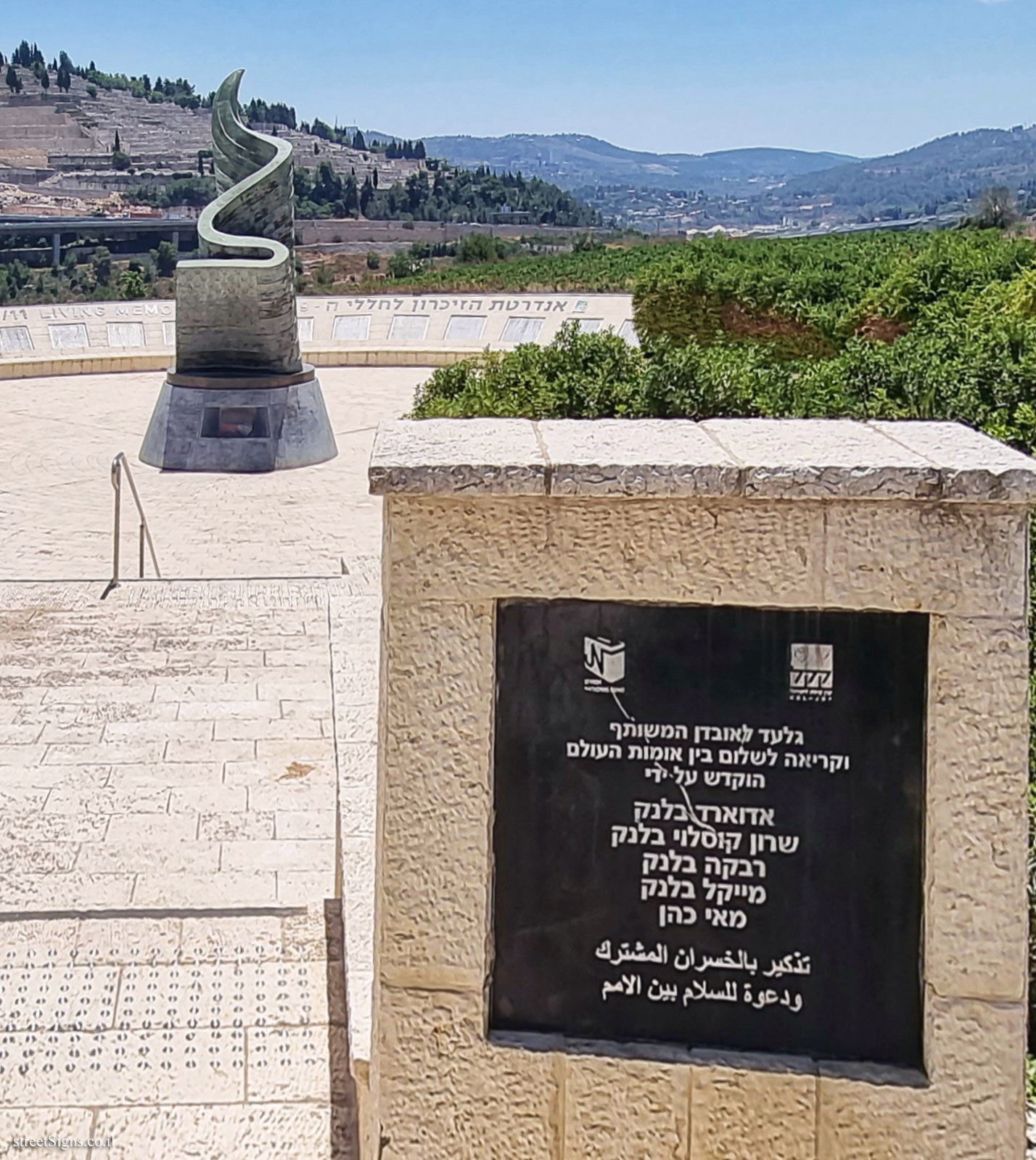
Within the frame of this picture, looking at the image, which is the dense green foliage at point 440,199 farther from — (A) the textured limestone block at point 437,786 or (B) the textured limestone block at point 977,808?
(B) the textured limestone block at point 977,808

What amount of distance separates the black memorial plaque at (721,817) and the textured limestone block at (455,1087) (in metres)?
0.15

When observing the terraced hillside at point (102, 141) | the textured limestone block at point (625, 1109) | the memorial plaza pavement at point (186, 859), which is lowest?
the memorial plaza pavement at point (186, 859)

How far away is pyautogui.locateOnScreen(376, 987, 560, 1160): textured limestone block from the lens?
8.09 ft

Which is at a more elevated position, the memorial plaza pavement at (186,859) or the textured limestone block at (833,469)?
the textured limestone block at (833,469)

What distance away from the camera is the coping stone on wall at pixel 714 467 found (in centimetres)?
229

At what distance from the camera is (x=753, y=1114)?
2.42 m

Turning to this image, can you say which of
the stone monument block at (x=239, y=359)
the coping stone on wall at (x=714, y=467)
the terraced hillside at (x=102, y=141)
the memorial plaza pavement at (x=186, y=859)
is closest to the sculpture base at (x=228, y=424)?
the stone monument block at (x=239, y=359)

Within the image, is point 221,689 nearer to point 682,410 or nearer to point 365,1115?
point 682,410

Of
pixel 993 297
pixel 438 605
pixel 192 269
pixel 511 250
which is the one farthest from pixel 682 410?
pixel 511 250

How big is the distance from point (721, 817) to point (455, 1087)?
700 millimetres

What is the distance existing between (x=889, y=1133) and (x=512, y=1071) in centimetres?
67

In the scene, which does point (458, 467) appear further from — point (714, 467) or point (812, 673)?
point (812, 673)

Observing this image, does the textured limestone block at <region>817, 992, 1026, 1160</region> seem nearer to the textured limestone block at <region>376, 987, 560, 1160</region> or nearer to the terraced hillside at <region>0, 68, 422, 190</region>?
the textured limestone block at <region>376, 987, 560, 1160</region>

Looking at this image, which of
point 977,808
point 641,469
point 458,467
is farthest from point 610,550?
point 977,808
